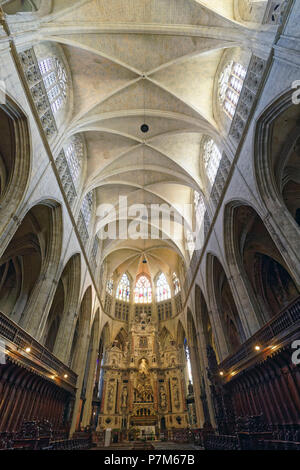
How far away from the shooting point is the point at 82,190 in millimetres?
16250

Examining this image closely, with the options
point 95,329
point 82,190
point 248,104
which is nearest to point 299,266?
point 248,104

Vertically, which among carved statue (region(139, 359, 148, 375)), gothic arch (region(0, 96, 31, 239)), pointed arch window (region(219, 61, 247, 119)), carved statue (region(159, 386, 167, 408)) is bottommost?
carved statue (region(159, 386, 167, 408))

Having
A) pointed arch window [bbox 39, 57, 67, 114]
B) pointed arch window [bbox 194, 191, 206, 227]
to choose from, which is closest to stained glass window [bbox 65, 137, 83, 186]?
pointed arch window [bbox 39, 57, 67, 114]

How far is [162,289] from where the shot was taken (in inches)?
1103

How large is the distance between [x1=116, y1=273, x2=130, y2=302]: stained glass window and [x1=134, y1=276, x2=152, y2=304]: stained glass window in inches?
38.2

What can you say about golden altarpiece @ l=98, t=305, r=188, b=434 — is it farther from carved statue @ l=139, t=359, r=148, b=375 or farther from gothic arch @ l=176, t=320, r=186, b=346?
gothic arch @ l=176, t=320, r=186, b=346

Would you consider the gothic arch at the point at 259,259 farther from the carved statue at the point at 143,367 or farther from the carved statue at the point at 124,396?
the carved statue at the point at 124,396

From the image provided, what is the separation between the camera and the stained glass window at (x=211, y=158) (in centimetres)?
1475

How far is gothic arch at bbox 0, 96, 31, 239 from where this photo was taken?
28.8ft

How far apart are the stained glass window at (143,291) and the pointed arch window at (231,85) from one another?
20.7m

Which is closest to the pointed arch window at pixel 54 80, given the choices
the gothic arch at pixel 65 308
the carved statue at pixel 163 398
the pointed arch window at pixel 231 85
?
the pointed arch window at pixel 231 85

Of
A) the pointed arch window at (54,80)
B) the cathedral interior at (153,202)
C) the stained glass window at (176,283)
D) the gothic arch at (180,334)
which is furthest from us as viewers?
the stained glass window at (176,283)

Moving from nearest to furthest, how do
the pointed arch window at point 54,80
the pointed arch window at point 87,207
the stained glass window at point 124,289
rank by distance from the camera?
the pointed arch window at point 54,80 → the pointed arch window at point 87,207 → the stained glass window at point 124,289
